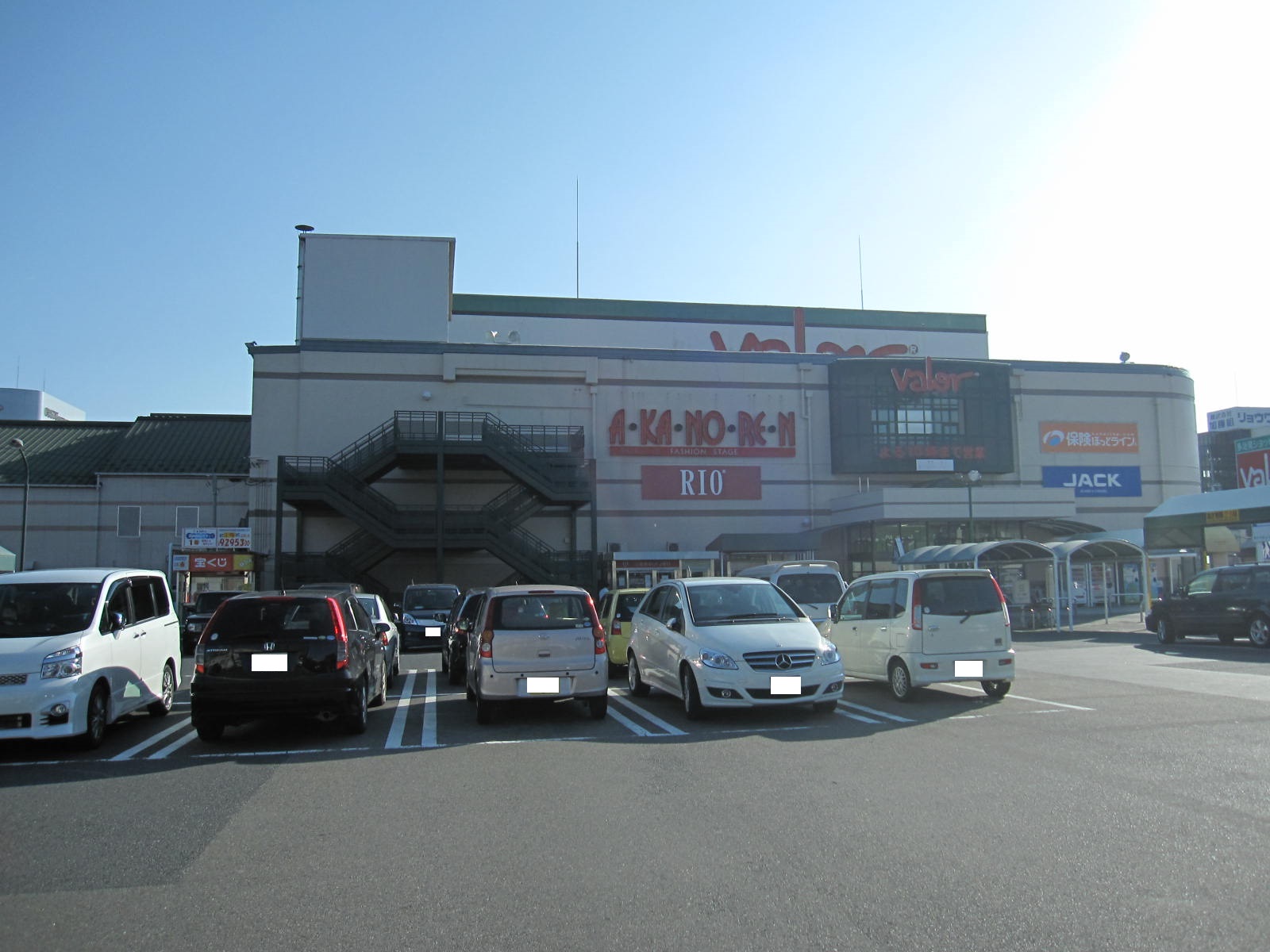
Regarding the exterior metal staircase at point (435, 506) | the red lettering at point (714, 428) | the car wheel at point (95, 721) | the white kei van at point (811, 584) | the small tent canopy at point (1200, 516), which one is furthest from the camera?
the red lettering at point (714, 428)

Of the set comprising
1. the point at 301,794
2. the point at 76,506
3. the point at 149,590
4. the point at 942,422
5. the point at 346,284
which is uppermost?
the point at 346,284

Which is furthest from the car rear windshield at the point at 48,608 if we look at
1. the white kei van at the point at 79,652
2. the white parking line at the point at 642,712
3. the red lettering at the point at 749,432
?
the red lettering at the point at 749,432

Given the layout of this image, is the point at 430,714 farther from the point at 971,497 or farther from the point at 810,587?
the point at 971,497

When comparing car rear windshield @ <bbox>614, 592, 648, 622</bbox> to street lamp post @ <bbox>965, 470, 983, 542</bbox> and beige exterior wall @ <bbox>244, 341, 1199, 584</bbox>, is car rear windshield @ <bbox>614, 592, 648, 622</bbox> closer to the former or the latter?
street lamp post @ <bbox>965, 470, 983, 542</bbox>

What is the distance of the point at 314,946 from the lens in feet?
15.0

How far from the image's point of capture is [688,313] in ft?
194

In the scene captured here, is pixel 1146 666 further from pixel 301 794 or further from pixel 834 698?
pixel 301 794

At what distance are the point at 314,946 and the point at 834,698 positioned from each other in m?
7.86

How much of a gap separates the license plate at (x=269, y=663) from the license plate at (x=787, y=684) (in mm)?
5281

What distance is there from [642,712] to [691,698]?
3.97 feet

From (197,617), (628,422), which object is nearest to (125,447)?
(628,422)

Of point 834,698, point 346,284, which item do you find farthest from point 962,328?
point 834,698

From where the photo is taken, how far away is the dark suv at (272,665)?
10188 mm

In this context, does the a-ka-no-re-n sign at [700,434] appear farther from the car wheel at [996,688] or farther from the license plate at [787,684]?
the license plate at [787,684]
